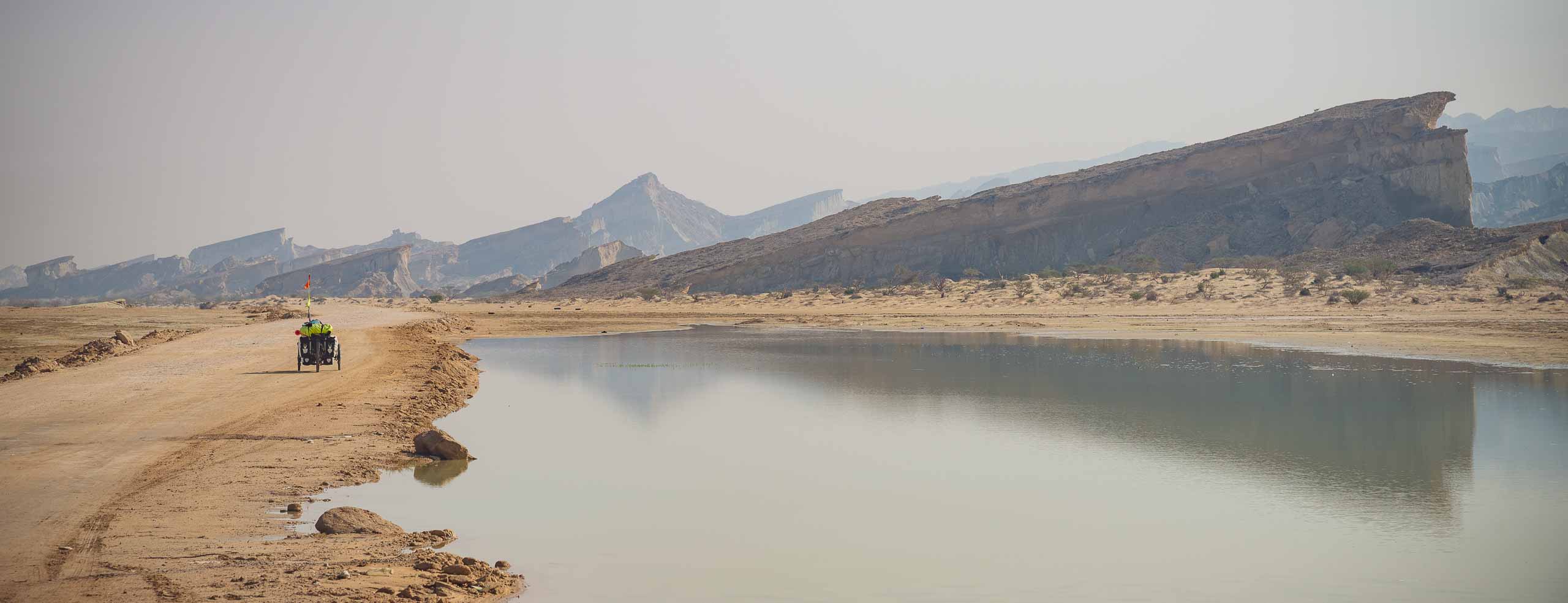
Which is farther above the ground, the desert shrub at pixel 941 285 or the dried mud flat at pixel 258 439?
the desert shrub at pixel 941 285

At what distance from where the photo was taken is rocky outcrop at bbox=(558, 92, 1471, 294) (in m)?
66.6

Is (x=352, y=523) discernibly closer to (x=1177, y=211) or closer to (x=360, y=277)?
(x=1177, y=211)

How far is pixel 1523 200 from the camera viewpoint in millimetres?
127000

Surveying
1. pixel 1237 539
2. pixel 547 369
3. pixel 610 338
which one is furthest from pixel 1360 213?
pixel 1237 539

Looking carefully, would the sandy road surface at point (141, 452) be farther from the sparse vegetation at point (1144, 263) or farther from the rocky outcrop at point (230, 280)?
the rocky outcrop at point (230, 280)

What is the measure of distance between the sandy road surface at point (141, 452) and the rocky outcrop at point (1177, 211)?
2159 inches

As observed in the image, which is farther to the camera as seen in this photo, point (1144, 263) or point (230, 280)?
point (230, 280)

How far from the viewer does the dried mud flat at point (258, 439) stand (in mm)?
7266

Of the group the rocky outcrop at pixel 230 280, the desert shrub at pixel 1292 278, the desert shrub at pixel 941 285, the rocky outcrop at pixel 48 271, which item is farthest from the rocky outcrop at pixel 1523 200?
the rocky outcrop at pixel 48 271

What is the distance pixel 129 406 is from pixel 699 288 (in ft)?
194

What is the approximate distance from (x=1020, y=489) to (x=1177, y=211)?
6781cm

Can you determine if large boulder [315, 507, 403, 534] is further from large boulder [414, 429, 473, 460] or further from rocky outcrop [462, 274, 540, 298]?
rocky outcrop [462, 274, 540, 298]

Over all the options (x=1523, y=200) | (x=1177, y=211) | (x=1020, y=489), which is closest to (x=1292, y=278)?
(x=1177, y=211)

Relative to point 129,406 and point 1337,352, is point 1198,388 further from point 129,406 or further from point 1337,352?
point 129,406
